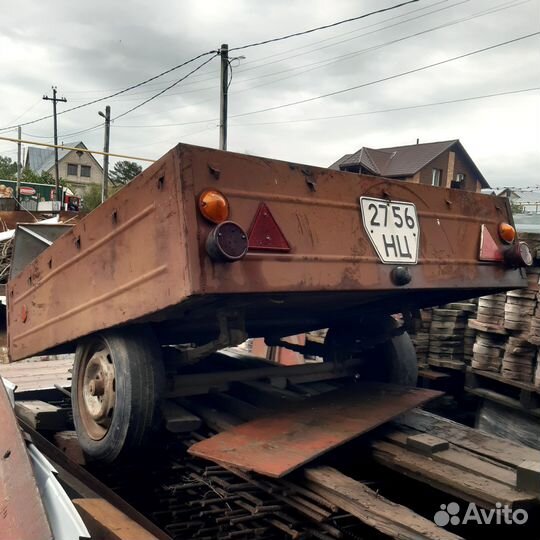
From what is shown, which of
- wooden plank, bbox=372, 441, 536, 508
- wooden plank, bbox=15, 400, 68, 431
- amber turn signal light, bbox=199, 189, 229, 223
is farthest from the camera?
wooden plank, bbox=15, 400, 68, 431

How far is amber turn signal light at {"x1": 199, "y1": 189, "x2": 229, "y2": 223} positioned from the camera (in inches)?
88.2

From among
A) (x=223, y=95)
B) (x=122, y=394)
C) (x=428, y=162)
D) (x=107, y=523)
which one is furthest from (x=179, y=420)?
(x=428, y=162)

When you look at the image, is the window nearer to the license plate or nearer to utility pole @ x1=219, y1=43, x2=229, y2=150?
utility pole @ x1=219, y1=43, x2=229, y2=150

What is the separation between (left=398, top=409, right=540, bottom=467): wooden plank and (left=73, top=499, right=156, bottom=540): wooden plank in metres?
1.51

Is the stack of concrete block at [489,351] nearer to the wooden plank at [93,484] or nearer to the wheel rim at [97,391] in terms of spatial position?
the wheel rim at [97,391]

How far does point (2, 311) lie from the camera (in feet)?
25.4

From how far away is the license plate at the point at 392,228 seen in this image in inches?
108

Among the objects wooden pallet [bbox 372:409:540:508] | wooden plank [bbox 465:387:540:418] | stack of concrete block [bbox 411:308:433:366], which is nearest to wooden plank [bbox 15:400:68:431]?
wooden pallet [bbox 372:409:540:508]

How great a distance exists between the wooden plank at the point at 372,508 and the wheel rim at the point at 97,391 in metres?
1.13

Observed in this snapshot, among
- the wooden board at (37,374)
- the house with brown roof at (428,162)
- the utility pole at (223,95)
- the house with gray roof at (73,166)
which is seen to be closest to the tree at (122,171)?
the house with gray roof at (73,166)

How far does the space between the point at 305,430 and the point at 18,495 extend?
1.42 meters

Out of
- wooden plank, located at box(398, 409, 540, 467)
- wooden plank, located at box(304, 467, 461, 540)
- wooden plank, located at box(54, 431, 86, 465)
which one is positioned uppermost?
wooden plank, located at box(398, 409, 540, 467)

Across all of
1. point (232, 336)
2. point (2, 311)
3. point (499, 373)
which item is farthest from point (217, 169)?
point (2, 311)

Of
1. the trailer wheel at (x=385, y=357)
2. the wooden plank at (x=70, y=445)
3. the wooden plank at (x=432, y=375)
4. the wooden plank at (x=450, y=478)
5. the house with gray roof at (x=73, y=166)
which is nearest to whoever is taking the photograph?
the wooden plank at (x=450, y=478)
